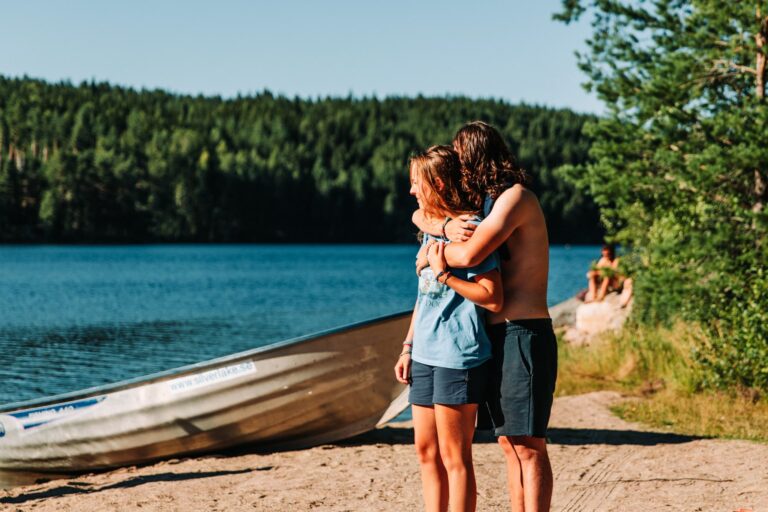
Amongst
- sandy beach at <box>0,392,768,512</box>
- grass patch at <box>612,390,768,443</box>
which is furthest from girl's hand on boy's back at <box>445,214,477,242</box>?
grass patch at <box>612,390,768,443</box>

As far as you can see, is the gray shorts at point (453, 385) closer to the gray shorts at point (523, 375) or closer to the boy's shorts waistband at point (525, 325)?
the gray shorts at point (523, 375)

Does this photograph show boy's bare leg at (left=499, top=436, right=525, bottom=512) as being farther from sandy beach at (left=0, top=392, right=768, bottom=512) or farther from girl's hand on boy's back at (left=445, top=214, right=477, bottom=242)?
sandy beach at (left=0, top=392, right=768, bottom=512)

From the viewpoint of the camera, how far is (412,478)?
6.44 metres

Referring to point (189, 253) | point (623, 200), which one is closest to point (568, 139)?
point (189, 253)

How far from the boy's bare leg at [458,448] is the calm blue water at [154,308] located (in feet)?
38.8

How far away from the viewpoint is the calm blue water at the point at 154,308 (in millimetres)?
17938

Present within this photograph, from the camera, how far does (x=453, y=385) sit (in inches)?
147

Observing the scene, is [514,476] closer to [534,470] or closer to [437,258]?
[534,470]

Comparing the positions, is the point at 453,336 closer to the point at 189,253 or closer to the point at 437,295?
the point at 437,295

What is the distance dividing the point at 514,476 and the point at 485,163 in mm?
1372

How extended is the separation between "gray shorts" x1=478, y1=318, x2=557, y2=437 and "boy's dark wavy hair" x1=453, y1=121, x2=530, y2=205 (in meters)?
0.57

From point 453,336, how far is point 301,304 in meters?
30.0

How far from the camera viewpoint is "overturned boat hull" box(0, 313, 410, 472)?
752 centimetres

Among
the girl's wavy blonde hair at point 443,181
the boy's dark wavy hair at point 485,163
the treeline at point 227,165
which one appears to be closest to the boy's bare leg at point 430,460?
the girl's wavy blonde hair at point 443,181
